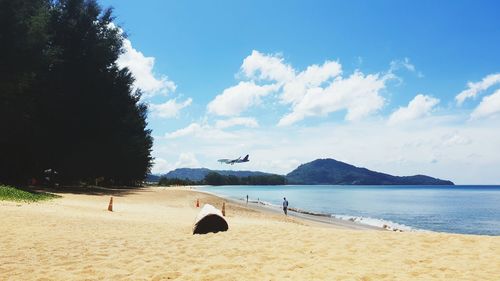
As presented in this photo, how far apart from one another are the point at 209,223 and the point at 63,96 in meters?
35.4

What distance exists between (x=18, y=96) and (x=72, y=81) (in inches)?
380

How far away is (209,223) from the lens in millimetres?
15812

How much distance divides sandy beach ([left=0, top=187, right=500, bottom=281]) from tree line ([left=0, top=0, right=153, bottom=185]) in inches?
906

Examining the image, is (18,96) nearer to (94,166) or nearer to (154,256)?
(94,166)

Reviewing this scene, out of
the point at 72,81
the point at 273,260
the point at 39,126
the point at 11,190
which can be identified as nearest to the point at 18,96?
the point at 39,126

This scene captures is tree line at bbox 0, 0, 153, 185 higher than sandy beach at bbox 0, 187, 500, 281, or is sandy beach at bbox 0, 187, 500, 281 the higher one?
tree line at bbox 0, 0, 153, 185

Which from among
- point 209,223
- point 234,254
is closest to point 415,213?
point 209,223

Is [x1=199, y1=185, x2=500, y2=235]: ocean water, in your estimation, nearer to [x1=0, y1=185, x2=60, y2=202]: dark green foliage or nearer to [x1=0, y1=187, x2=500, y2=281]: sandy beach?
Result: [x1=0, y1=187, x2=500, y2=281]: sandy beach

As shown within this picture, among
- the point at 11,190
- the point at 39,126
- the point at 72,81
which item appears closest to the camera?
the point at 11,190

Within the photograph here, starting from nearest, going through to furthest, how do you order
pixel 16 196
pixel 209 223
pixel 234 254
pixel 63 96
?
pixel 234 254 < pixel 209 223 < pixel 16 196 < pixel 63 96

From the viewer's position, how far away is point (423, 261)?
10633 mm

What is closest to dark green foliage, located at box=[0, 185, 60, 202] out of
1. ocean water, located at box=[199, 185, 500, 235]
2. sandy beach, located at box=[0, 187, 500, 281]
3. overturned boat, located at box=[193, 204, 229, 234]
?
sandy beach, located at box=[0, 187, 500, 281]

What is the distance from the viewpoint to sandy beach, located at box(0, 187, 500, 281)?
30.2ft

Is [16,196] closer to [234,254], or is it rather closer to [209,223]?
[209,223]
